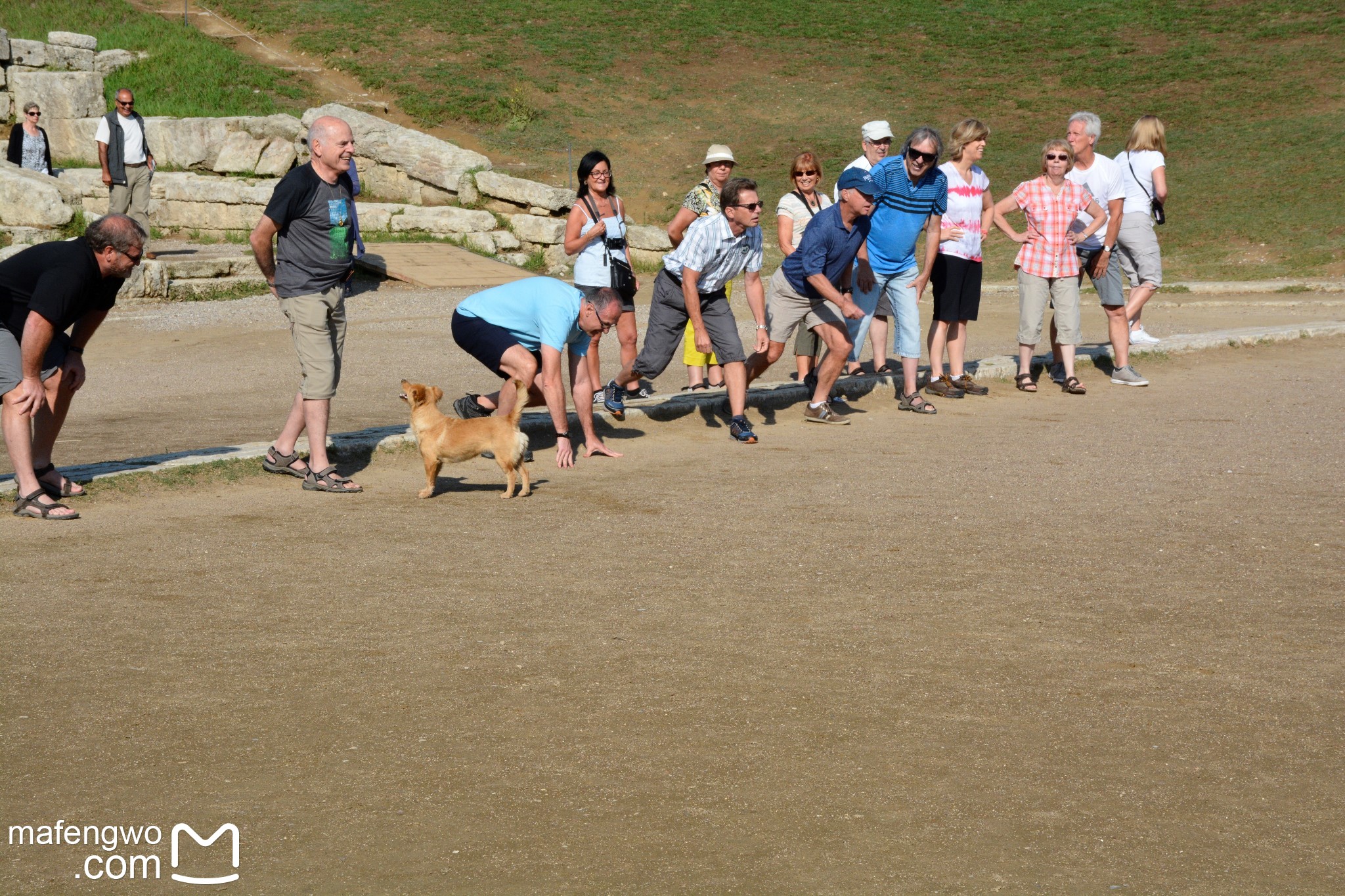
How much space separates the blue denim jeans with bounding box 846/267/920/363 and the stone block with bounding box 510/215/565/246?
37.3ft

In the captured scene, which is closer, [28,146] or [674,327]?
[674,327]

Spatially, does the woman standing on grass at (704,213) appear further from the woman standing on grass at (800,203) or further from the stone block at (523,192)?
the stone block at (523,192)

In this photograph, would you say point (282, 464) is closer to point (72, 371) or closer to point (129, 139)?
point (72, 371)

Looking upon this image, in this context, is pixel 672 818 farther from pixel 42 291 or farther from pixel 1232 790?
pixel 42 291

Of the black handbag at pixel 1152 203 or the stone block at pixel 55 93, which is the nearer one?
the black handbag at pixel 1152 203

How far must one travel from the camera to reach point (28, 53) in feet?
79.6

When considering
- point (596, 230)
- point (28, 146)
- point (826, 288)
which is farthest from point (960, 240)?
point (28, 146)

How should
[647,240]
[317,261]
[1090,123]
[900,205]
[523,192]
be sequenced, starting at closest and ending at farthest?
1. [317,261]
2. [900,205]
3. [1090,123]
4. [647,240]
5. [523,192]

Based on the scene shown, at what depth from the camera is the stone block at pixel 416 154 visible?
21719mm

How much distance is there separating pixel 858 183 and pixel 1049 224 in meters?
2.11

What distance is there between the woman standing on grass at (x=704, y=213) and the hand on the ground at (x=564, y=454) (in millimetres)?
1467

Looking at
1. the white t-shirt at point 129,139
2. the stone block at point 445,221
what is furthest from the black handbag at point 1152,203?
the white t-shirt at point 129,139

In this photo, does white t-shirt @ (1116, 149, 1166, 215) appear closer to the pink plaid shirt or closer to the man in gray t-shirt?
the pink plaid shirt

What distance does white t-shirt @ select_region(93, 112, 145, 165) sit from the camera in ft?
54.5
